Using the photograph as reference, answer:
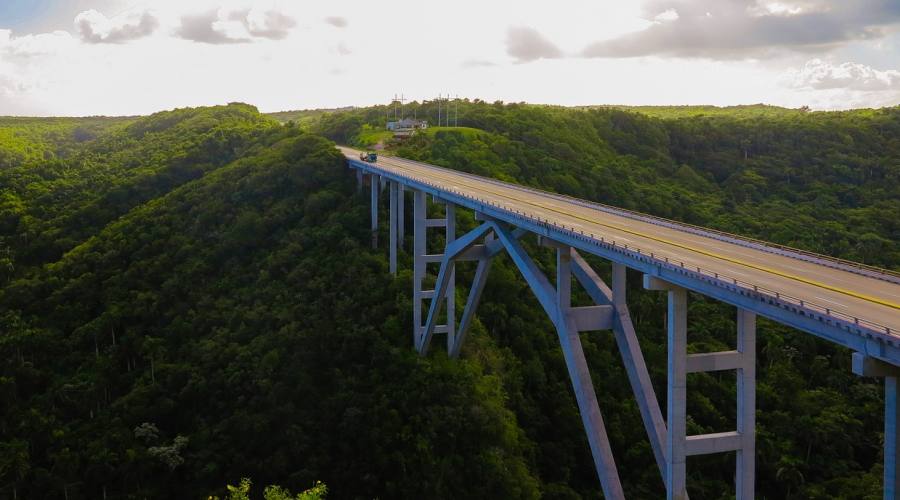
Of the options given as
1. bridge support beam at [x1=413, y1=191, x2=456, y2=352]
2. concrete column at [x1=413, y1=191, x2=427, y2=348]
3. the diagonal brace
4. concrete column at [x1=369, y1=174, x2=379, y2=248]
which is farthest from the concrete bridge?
concrete column at [x1=369, y1=174, x2=379, y2=248]

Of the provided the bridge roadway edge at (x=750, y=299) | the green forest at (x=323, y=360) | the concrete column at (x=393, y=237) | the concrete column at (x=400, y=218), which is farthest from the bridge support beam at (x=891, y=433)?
the concrete column at (x=400, y=218)

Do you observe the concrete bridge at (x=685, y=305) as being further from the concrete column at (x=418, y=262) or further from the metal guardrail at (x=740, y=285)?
the concrete column at (x=418, y=262)

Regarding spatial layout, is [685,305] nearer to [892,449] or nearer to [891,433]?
[891,433]

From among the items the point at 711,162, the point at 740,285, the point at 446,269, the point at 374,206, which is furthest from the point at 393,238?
the point at 711,162

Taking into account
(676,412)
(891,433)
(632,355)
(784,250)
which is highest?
(784,250)

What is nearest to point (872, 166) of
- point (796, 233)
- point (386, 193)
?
point (796, 233)

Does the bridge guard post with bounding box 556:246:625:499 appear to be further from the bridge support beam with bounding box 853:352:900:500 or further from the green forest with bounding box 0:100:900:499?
the green forest with bounding box 0:100:900:499
